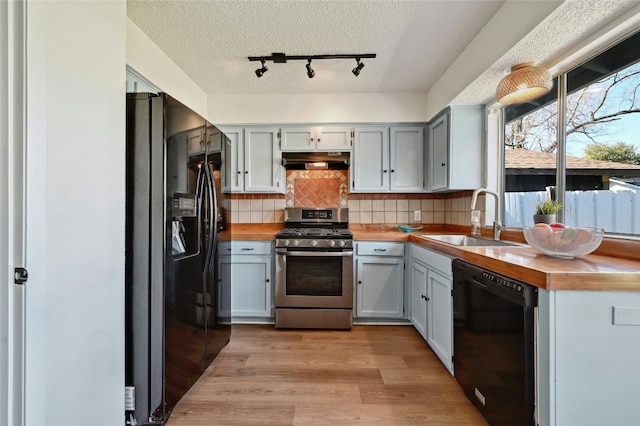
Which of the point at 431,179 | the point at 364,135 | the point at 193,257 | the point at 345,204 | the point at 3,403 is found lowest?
the point at 3,403

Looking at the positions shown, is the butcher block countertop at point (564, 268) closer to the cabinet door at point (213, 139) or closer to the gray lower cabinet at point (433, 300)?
the gray lower cabinet at point (433, 300)

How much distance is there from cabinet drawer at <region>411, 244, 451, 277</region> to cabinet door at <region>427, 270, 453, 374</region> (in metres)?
0.05

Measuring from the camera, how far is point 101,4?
110cm

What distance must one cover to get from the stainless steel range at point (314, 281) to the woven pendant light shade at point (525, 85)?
1.55 m

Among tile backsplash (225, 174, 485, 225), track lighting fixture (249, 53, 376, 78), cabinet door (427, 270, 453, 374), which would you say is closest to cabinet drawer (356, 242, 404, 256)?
cabinet door (427, 270, 453, 374)

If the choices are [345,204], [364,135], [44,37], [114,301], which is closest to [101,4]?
[44,37]

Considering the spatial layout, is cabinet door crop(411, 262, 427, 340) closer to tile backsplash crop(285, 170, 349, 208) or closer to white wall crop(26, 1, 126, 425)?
tile backsplash crop(285, 170, 349, 208)

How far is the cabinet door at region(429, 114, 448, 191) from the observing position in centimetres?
256

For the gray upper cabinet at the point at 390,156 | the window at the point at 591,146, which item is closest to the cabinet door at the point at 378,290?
the gray upper cabinet at the point at 390,156

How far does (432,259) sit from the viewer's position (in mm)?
2070

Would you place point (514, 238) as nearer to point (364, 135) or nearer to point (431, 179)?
point (431, 179)

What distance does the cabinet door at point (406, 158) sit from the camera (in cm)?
293

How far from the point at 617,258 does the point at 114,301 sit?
2.33m

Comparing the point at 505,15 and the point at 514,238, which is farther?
the point at 514,238
